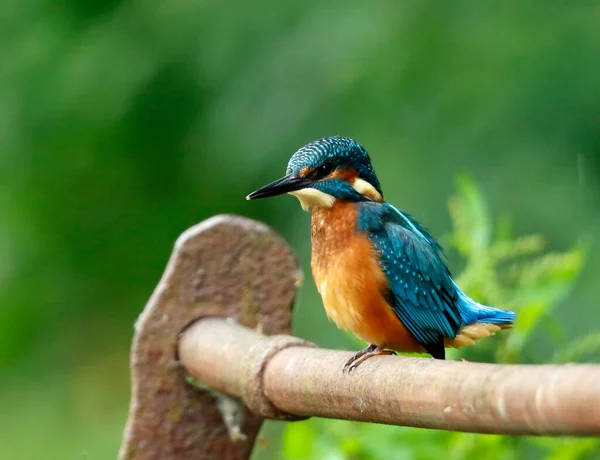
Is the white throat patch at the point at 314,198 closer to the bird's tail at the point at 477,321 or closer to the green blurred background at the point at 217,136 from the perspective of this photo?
the bird's tail at the point at 477,321

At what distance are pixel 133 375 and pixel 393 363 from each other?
2.92ft

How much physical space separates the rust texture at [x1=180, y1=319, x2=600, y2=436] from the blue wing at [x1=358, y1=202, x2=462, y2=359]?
0.93ft

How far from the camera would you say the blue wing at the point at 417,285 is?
2279 millimetres

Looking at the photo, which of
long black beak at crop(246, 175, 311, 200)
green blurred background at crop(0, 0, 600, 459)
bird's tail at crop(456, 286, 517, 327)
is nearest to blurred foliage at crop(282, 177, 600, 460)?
bird's tail at crop(456, 286, 517, 327)

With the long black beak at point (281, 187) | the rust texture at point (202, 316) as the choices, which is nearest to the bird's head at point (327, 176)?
the long black beak at point (281, 187)

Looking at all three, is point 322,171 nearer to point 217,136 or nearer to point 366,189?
Result: point 366,189

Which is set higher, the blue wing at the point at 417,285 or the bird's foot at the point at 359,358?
the blue wing at the point at 417,285

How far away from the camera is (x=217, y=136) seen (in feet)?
13.8

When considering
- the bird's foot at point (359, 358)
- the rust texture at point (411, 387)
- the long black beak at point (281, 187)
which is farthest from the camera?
the long black beak at point (281, 187)

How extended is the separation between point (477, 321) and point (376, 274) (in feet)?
0.73

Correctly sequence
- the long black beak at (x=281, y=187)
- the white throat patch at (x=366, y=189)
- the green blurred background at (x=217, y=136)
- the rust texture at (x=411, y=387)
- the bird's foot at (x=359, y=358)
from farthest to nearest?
the green blurred background at (x=217, y=136) → the white throat patch at (x=366, y=189) → the long black beak at (x=281, y=187) → the bird's foot at (x=359, y=358) → the rust texture at (x=411, y=387)

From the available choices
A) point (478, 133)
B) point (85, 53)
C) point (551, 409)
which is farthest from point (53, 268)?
point (551, 409)

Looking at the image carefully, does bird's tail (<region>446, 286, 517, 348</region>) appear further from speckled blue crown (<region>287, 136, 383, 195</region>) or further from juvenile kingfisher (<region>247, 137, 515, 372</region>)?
speckled blue crown (<region>287, 136, 383, 195</region>)

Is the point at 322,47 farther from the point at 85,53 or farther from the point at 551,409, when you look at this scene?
the point at 551,409
